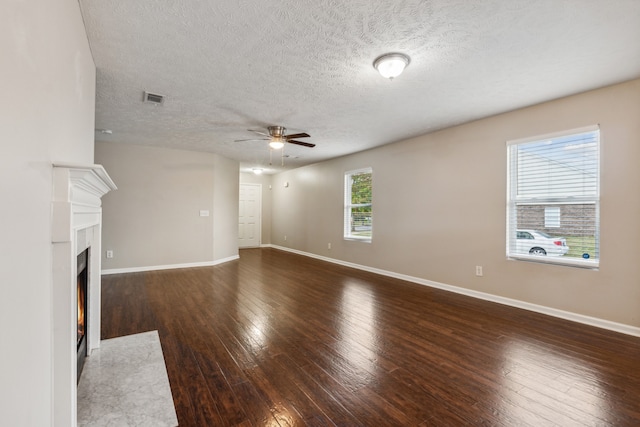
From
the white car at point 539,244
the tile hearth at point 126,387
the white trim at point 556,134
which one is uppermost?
the white trim at point 556,134

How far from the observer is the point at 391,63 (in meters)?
2.43

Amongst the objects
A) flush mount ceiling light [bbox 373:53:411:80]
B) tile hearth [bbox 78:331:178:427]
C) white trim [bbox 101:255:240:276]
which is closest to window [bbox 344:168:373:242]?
white trim [bbox 101:255:240:276]

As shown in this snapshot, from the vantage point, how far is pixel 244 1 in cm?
182

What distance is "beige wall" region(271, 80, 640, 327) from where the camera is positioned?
2900 mm

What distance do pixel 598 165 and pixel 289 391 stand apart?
12.6ft

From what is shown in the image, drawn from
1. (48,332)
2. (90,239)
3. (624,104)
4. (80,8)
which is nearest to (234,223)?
(90,239)

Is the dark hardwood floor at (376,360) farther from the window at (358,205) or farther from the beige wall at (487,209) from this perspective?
the window at (358,205)

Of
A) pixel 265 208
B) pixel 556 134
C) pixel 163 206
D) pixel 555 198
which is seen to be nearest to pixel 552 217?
pixel 555 198

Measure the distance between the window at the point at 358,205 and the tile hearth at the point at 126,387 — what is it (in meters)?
4.37

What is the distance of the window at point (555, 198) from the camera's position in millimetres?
3133

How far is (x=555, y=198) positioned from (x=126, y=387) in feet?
15.1

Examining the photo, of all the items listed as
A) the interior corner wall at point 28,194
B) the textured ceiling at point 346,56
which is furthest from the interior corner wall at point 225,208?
the interior corner wall at point 28,194

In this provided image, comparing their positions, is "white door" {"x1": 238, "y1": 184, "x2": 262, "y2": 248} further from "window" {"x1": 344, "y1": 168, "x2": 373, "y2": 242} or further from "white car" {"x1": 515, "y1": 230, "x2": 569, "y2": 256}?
"white car" {"x1": 515, "y1": 230, "x2": 569, "y2": 256}

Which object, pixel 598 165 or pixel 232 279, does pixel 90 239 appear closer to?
pixel 232 279
